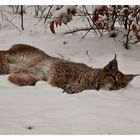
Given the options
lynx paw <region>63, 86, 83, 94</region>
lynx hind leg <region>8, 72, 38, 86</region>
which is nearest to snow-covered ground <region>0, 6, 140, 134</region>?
lynx hind leg <region>8, 72, 38, 86</region>

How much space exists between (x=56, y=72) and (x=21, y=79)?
1.39ft

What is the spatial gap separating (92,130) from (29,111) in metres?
0.71

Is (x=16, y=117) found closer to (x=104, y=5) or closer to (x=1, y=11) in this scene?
(x=104, y=5)

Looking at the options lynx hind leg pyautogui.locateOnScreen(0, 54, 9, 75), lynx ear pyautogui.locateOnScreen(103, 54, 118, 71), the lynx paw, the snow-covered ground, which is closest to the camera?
the snow-covered ground

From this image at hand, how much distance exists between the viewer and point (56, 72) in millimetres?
6363

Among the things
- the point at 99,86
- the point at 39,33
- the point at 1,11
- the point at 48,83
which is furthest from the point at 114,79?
the point at 1,11

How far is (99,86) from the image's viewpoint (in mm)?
6242

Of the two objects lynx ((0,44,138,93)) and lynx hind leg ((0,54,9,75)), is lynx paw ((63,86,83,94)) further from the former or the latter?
lynx hind leg ((0,54,9,75))

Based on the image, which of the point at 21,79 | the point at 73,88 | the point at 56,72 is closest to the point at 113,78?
the point at 73,88

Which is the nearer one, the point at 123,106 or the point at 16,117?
the point at 16,117

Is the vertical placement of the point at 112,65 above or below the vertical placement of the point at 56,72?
above

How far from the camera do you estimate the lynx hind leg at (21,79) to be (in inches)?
243

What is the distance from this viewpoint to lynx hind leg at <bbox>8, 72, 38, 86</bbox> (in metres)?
6.16

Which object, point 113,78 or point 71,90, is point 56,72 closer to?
point 71,90
